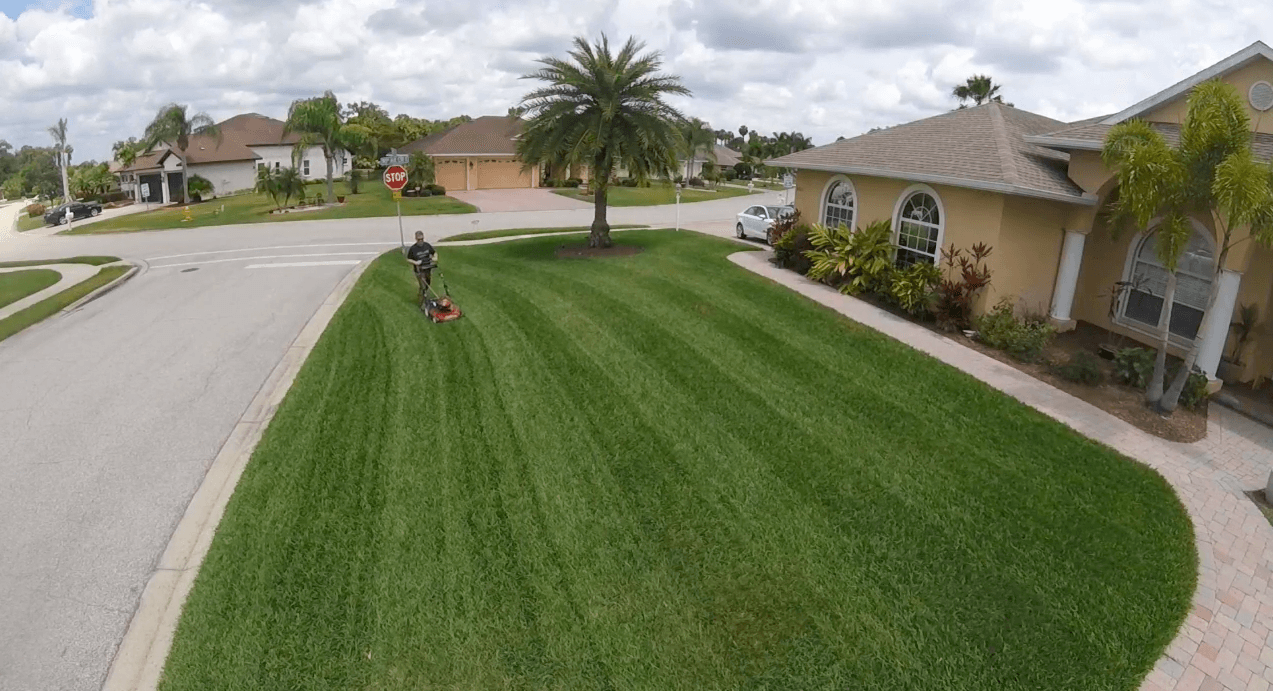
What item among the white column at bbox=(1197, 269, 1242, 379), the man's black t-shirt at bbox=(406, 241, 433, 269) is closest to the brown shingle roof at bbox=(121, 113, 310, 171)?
the man's black t-shirt at bbox=(406, 241, 433, 269)

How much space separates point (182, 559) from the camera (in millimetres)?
6844

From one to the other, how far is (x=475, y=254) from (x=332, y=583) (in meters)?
16.4

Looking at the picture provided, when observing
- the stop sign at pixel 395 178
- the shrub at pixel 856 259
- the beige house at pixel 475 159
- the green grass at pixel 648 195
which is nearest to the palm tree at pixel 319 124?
the beige house at pixel 475 159

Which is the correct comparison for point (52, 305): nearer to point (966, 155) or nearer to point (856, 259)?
point (856, 259)

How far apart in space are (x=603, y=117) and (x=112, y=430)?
12931 mm

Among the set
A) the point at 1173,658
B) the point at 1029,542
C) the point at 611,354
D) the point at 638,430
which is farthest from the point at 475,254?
the point at 1173,658

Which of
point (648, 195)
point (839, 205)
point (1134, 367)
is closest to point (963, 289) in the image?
point (1134, 367)

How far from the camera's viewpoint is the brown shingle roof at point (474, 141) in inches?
1903

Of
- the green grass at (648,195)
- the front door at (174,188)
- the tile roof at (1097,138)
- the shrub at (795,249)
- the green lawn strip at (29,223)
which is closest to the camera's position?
the tile roof at (1097,138)

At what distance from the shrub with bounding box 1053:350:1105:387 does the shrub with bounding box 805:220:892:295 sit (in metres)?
4.33

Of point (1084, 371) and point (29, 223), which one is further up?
point (1084, 371)

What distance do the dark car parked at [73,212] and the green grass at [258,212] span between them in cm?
513

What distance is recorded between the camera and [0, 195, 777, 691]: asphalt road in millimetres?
6090

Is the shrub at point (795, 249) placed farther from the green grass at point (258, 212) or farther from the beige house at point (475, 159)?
the beige house at point (475, 159)
